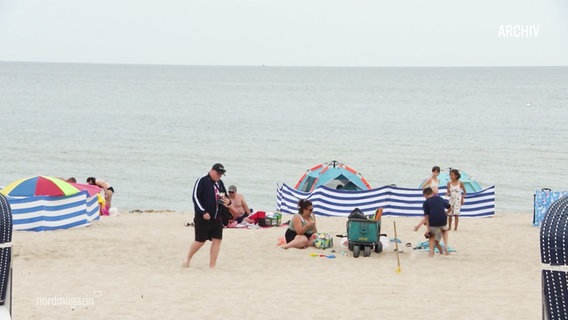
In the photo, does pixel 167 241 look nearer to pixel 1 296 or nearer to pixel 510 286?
pixel 510 286

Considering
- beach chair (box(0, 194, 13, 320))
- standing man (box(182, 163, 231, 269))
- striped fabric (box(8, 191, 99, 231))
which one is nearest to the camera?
beach chair (box(0, 194, 13, 320))

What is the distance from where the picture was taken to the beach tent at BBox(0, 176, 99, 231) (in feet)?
48.7

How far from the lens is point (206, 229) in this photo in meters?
11.2

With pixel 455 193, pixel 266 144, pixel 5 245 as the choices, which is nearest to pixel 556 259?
pixel 5 245

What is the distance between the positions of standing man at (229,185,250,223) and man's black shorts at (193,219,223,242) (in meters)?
4.63

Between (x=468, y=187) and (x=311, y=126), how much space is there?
146 feet

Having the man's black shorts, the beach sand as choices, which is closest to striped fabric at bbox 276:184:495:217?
the beach sand

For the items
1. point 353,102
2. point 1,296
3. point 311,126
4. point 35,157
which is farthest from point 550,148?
point 353,102

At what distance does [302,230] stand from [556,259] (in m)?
8.00

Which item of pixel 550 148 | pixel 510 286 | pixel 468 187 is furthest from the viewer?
pixel 550 148

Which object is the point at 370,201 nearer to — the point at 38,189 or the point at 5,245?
the point at 38,189

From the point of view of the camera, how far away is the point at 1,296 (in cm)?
606

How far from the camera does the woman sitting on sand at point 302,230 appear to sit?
13.4 meters

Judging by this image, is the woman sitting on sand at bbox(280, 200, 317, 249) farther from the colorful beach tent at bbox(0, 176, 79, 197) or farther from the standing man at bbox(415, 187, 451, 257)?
the colorful beach tent at bbox(0, 176, 79, 197)
